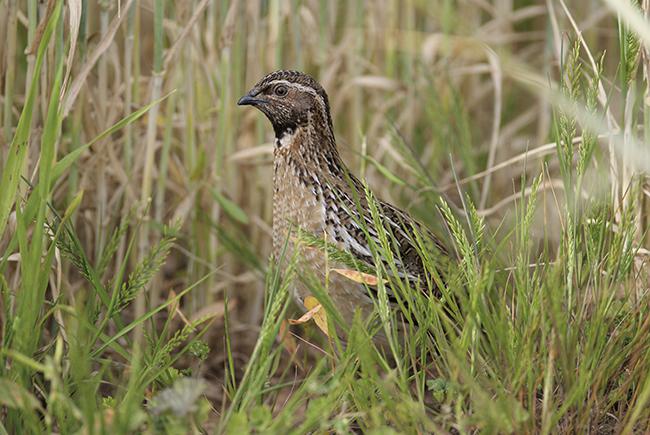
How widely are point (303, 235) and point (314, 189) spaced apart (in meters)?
0.66

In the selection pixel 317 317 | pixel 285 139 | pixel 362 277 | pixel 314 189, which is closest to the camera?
pixel 362 277

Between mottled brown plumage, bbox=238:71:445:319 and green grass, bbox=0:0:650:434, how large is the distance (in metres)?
0.13

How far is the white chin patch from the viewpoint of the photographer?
327 centimetres

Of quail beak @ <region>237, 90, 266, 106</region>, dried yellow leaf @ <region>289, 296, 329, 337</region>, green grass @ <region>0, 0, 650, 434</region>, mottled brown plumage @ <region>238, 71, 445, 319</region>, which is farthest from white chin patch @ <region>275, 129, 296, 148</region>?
dried yellow leaf @ <region>289, 296, 329, 337</region>

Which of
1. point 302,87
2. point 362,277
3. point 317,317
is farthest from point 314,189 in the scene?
point 362,277

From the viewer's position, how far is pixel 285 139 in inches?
129

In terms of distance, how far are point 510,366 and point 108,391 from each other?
1761mm

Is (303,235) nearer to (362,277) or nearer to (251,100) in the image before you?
(362,277)

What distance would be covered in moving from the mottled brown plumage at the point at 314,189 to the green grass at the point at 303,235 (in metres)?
0.13

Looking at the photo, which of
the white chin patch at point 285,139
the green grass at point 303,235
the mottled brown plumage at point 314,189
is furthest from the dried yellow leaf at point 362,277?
the white chin patch at point 285,139

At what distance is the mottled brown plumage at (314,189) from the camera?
2.98 meters

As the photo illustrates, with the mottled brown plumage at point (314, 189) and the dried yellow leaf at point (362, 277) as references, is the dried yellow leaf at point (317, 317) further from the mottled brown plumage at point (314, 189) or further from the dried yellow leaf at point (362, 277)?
the mottled brown plumage at point (314, 189)

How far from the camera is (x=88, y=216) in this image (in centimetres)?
344

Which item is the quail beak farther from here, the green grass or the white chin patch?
the green grass
